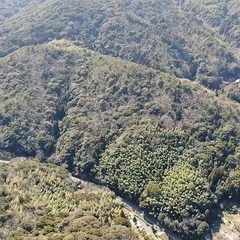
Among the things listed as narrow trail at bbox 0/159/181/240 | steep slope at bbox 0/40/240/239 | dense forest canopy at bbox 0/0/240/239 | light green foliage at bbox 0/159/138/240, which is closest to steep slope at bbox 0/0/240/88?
dense forest canopy at bbox 0/0/240/239

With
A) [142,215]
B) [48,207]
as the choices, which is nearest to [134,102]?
[142,215]

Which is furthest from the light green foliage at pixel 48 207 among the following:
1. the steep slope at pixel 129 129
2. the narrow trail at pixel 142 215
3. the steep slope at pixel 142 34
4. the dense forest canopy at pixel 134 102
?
the steep slope at pixel 142 34

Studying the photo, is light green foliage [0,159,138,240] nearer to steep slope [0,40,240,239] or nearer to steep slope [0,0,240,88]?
steep slope [0,40,240,239]

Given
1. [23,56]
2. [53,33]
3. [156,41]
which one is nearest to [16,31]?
[53,33]

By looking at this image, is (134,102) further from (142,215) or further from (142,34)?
(142,34)

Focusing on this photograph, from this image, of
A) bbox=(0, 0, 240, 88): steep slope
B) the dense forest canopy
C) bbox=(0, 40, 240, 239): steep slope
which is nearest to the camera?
bbox=(0, 40, 240, 239): steep slope
